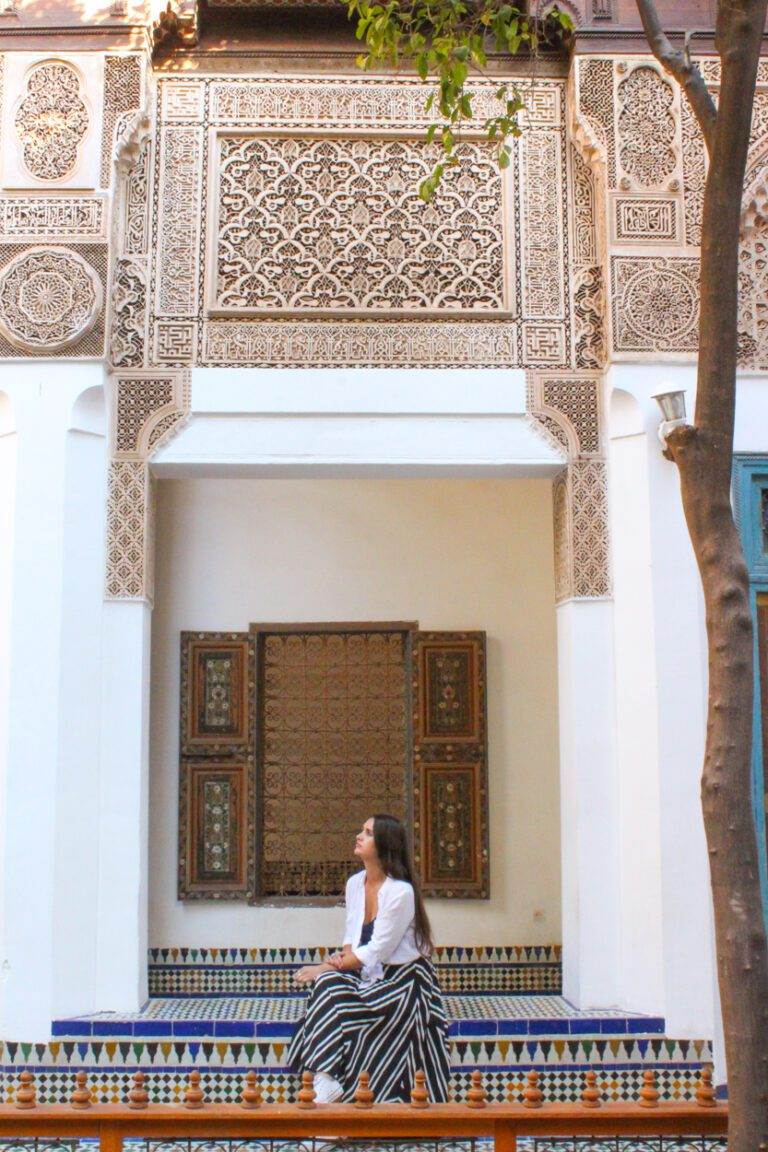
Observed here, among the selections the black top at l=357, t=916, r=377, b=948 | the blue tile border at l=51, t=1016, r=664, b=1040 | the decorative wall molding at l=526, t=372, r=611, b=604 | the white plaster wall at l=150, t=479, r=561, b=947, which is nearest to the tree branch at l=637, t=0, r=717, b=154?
the decorative wall molding at l=526, t=372, r=611, b=604

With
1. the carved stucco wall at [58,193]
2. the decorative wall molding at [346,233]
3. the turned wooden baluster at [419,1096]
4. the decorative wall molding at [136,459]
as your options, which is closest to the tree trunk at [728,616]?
the turned wooden baluster at [419,1096]

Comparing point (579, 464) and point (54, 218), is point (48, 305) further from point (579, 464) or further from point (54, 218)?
point (579, 464)

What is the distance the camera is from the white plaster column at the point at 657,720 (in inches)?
151

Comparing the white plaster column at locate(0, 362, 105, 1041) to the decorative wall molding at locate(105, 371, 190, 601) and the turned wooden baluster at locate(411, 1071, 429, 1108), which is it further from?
the turned wooden baluster at locate(411, 1071, 429, 1108)

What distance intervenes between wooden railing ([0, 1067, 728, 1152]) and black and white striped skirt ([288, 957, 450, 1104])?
1071 millimetres

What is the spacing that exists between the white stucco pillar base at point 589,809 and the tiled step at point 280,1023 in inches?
3.8

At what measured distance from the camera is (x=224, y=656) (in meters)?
5.12

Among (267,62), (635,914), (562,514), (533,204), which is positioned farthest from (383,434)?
(635,914)

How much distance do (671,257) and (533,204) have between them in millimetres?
494

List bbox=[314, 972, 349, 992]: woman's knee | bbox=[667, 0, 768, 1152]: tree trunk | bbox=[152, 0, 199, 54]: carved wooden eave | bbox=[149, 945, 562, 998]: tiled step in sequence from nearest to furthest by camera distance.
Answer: bbox=[667, 0, 768, 1152]: tree trunk < bbox=[314, 972, 349, 992]: woman's knee < bbox=[152, 0, 199, 54]: carved wooden eave < bbox=[149, 945, 562, 998]: tiled step

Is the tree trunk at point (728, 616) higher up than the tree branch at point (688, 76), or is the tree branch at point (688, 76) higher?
the tree branch at point (688, 76)

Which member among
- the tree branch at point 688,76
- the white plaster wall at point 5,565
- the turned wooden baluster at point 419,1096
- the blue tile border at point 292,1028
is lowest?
the blue tile border at point 292,1028

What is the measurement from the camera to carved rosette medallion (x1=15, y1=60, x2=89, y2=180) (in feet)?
13.5

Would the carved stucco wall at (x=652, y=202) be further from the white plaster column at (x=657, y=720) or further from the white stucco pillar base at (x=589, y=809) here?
the white stucco pillar base at (x=589, y=809)
